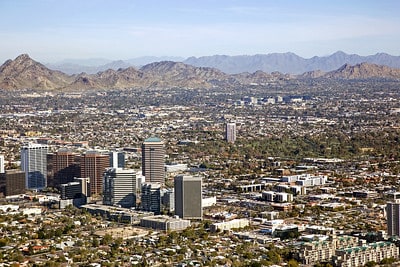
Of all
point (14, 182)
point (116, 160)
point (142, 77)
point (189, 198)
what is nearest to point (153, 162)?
point (116, 160)

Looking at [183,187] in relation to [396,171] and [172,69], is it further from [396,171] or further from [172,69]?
[172,69]

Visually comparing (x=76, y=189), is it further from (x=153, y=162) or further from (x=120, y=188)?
(x=153, y=162)

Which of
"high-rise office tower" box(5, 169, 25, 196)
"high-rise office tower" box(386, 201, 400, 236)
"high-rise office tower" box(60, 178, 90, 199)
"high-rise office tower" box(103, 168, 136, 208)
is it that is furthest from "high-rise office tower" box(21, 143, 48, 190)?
"high-rise office tower" box(386, 201, 400, 236)

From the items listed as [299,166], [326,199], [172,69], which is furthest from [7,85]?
[326,199]

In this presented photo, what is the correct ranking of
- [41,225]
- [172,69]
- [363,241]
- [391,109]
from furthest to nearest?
[172,69]
[391,109]
[41,225]
[363,241]

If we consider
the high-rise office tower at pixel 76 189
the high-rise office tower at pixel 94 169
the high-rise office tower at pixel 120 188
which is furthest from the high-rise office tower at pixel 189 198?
the high-rise office tower at pixel 94 169

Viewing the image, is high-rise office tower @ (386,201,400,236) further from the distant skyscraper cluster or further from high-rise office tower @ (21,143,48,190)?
high-rise office tower @ (21,143,48,190)

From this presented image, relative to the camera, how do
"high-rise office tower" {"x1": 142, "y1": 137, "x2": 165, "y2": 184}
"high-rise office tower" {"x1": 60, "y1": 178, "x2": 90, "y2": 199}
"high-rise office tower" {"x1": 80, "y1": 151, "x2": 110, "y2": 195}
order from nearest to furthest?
"high-rise office tower" {"x1": 60, "y1": 178, "x2": 90, "y2": 199} → "high-rise office tower" {"x1": 80, "y1": 151, "x2": 110, "y2": 195} → "high-rise office tower" {"x1": 142, "y1": 137, "x2": 165, "y2": 184}
